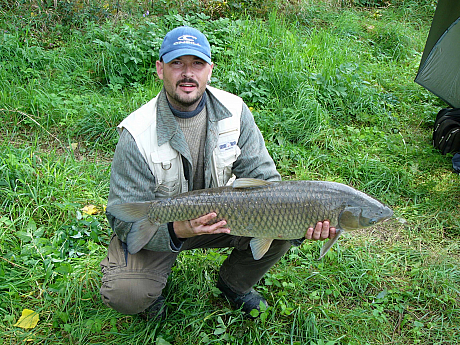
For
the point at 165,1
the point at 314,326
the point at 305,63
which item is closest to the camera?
the point at 314,326

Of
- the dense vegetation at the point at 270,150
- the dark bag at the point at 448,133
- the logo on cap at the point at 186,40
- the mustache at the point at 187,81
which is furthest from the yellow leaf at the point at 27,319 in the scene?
the dark bag at the point at 448,133

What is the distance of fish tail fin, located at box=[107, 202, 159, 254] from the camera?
2.02m

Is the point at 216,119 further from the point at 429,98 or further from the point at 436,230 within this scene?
the point at 429,98

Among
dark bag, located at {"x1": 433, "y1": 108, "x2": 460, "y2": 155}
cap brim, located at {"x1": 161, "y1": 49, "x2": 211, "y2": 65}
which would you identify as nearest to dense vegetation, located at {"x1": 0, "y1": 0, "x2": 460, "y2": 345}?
dark bag, located at {"x1": 433, "y1": 108, "x2": 460, "y2": 155}

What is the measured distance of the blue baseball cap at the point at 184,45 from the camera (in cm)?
226

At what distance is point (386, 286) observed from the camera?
2.83 metres

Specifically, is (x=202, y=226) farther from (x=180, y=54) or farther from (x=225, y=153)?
(x=180, y=54)

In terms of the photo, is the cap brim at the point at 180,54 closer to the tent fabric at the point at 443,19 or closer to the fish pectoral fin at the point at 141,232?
the fish pectoral fin at the point at 141,232

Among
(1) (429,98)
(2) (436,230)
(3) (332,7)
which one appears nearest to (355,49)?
(1) (429,98)

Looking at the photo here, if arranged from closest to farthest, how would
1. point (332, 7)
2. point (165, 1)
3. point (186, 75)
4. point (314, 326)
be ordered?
point (186, 75)
point (314, 326)
point (165, 1)
point (332, 7)

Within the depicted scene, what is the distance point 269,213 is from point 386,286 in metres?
1.31

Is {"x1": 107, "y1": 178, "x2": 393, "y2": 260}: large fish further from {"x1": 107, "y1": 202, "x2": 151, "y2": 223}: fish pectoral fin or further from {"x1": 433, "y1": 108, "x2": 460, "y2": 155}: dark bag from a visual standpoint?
{"x1": 433, "y1": 108, "x2": 460, "y2": 155}: dark bag

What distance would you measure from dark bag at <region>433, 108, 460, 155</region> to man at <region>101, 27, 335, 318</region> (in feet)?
8.69

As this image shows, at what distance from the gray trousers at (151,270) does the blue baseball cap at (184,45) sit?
1.07 m
